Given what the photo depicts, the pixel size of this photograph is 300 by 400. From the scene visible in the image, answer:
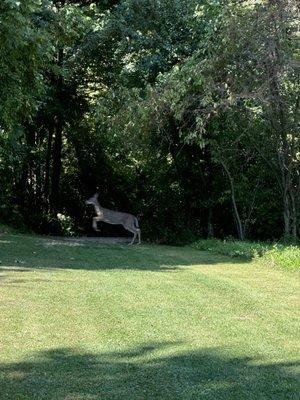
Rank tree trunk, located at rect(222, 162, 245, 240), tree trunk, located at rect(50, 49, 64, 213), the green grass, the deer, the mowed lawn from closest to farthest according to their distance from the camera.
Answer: the mowed lawn
the green grass
tree trunk, located at rect(222, 162, 245, 240)
the deer
tree trunk, located at rect(50, 49, 64, 213)

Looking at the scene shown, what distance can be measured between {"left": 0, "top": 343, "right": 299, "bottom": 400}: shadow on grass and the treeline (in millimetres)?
→ 6754

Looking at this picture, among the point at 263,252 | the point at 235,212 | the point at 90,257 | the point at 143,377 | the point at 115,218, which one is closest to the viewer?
the point at 143,377

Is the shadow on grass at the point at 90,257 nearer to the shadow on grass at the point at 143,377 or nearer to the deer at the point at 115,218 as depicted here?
the deer at the point at 115,218

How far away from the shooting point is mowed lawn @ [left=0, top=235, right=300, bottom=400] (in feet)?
14.9

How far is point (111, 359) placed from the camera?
512cm

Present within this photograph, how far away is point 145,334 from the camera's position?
19.2 ft

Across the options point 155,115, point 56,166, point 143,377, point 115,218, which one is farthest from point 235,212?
point 143,377

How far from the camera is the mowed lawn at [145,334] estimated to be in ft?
14.9

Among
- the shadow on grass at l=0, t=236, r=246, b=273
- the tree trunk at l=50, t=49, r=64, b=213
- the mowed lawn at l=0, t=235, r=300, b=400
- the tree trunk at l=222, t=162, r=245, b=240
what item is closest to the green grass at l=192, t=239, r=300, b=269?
the shadow on grass at l=0, t=236, r=246, b=273

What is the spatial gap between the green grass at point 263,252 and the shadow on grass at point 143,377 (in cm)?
599

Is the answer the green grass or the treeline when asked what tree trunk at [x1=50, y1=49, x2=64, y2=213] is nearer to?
the treeline

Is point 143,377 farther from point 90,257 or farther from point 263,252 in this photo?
point 263,252

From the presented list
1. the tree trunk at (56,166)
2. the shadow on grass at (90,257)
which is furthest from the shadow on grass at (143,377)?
the tree trunk at (56,166)

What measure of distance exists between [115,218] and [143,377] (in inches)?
498
